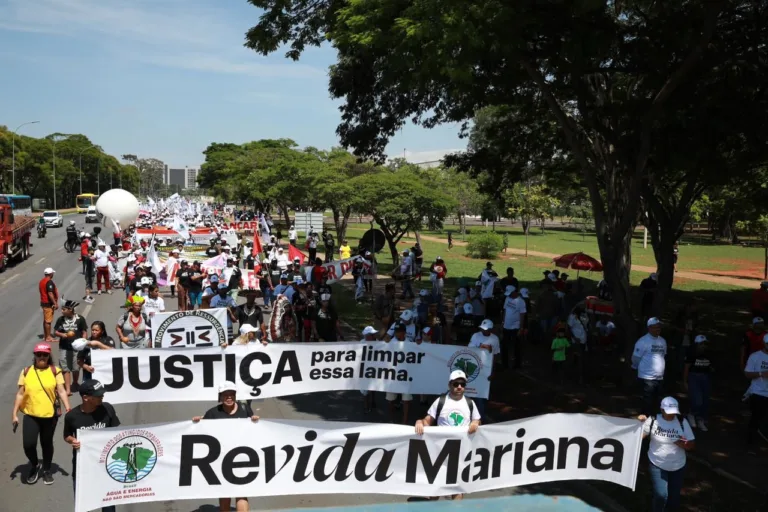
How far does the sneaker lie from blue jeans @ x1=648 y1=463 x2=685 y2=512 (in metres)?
6.32

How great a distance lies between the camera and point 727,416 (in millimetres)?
10820

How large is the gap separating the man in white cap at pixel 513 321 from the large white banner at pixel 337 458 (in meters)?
6.13

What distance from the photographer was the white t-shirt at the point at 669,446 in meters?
6.73

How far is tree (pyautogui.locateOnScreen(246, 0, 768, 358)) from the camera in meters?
10.9

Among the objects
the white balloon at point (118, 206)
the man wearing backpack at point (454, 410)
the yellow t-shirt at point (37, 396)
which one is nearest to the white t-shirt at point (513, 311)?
the man wearing backpack at point (454, 410)

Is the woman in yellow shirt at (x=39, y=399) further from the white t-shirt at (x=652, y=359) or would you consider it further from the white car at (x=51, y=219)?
the white car at (x=51, y=219)

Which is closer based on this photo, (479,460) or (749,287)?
(479,460)

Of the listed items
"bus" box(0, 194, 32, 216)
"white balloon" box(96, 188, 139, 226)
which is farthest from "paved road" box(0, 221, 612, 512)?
"bus" box(0, 194, 32, 216)

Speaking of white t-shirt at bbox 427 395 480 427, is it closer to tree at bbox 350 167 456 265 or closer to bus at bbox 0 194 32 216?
tree at bbox 350 167 456 265

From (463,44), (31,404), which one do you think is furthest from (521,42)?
(31,404)

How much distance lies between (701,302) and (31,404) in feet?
74.0

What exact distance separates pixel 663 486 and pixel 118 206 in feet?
134

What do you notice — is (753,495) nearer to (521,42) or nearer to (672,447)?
(672,447)

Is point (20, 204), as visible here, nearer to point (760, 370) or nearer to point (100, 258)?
point (100, 258)
